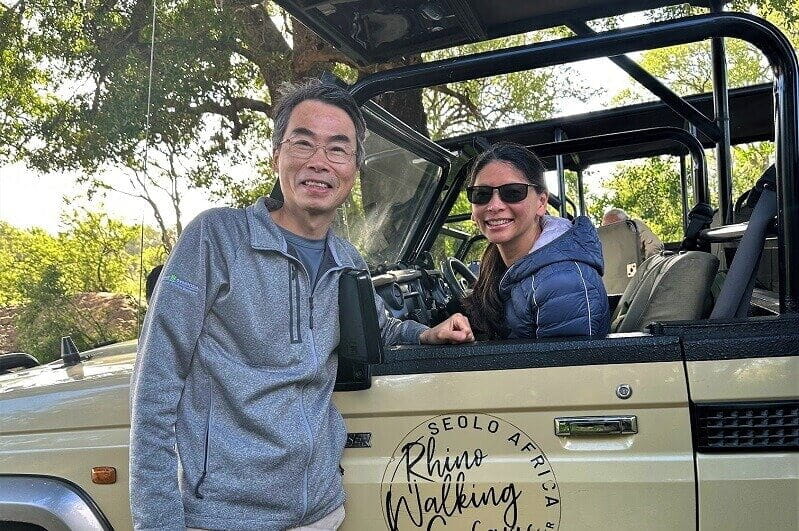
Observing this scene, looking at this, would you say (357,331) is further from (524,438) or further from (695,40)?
(695,40)

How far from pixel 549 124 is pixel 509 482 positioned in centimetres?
404

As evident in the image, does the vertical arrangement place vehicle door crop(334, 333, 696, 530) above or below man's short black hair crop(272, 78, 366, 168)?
below

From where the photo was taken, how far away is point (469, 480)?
175 centimetres

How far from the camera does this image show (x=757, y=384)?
64.3 inches

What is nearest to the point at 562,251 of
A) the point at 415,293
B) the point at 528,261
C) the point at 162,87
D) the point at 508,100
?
the point at 528,261

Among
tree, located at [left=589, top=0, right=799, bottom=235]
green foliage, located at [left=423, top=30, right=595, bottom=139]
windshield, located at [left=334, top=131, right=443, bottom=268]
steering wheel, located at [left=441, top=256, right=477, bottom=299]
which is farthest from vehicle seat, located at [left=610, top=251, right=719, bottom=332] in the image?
green foliage, located at [left=423, top=30, right=595, bottom=139]

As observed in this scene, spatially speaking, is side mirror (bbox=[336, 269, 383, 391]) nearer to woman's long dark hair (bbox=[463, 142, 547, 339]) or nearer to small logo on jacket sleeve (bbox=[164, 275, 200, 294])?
small logo on jacket sleeve (bbox=[164, 275, 200, 294])

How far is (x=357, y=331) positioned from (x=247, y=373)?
285 mm

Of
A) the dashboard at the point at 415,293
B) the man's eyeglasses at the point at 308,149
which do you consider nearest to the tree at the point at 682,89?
the dashboard at the point at 415,293

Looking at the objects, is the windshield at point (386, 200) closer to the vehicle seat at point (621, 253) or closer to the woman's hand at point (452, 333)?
the woman's hand at point (452, 333)

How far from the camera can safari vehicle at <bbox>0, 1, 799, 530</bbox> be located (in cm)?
164

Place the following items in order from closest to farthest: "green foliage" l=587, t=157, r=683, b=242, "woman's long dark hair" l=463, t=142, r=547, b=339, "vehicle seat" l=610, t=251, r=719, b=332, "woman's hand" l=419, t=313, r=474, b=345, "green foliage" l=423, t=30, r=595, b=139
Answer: "woman's hand" l=419, t=313, r=474, b=345
"vehicle seat" l=610, t=251, r=719, b=332
"woman's long dark hair" l=463, t=142, r=547, b=339
"green foliage" l=587, t=157, r=683, b=242
"green foliage" l=423, t=30, r=595, b=139

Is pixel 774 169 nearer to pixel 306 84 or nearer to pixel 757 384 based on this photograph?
pixel 757 384

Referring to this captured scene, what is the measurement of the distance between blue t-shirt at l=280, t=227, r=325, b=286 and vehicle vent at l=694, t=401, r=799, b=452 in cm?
93
